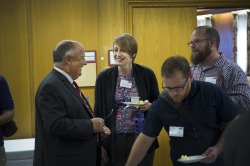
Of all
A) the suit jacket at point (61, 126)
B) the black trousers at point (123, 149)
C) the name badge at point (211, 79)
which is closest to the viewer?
the suit jacket at point (61, 126)

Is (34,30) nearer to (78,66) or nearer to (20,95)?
(20,95)

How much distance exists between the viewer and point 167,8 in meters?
4.21

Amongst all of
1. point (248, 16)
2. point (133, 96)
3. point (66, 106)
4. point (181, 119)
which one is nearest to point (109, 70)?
point (133, 96)

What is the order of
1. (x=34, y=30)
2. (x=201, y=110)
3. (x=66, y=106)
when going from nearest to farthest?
(x=201, y=110), (x=66, y=106), (x=34, y=30)

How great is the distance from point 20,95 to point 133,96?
1.60 metres

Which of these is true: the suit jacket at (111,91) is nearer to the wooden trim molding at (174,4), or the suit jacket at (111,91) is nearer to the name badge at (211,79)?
the name badge at (211,79)

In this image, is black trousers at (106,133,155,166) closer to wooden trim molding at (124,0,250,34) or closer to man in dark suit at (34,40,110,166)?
man in dark suit at (34,40,110,166)

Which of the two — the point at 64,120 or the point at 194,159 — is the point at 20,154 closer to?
the point at 64,120

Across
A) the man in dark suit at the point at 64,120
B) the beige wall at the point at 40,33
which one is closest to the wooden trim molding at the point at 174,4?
the beige wall at the point at 40,33

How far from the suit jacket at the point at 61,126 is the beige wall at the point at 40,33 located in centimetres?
157

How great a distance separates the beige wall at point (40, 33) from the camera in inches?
152

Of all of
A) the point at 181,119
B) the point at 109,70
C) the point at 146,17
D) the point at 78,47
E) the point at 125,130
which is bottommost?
the point at 125,130

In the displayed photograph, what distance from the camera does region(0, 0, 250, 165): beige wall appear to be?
3.85 meters

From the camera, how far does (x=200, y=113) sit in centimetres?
199
